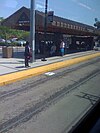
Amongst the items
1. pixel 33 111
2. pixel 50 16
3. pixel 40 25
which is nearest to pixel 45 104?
pixel 33 111

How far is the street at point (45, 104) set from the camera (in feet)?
18.8

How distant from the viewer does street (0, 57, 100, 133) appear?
5.74 meters

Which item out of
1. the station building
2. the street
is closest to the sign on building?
the station building

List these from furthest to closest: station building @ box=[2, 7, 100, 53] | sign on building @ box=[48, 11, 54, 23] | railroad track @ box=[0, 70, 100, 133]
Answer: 1. station building @ box=[2, 7, 100, 53]
2. sign on building @ box=[48, 11, 54, 23]
3. railroad track @ box=[0, 70, 100, 133]

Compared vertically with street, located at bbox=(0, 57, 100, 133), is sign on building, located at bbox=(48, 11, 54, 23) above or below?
above

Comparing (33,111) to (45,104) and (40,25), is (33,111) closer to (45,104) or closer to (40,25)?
(45,104)

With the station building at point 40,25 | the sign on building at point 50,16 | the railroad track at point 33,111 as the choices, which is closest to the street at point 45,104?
the railroad track at point 33,111

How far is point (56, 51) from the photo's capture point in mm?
28188

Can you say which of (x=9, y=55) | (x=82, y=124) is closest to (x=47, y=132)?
(x=82, y=124)

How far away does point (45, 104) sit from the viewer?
7.55 m

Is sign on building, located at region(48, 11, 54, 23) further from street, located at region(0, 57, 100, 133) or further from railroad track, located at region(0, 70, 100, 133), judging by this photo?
railroad track, located at region(0, 70, 100, 133)

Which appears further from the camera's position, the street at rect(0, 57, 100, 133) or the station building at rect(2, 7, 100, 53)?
the station building at rect(2, 7, 100, 53)

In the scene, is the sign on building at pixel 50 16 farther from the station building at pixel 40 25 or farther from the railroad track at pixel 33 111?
the railroad track at pixel 33 111

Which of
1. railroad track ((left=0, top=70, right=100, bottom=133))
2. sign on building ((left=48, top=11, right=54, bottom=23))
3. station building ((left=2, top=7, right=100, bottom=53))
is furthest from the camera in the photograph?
station building ((left=2, top=7, right=100, bottom=53))
